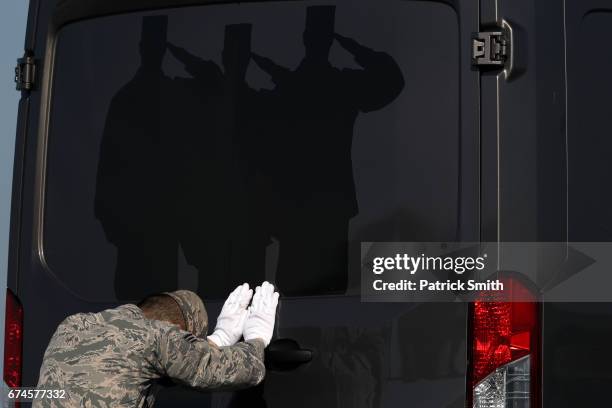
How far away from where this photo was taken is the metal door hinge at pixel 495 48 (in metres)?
4.27

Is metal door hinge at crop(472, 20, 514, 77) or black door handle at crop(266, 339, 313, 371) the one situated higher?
metal door hinge at crop(472, 20, 514, 77)

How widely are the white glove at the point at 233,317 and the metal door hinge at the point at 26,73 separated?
1240 millimetres

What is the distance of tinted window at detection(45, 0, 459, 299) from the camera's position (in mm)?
4387

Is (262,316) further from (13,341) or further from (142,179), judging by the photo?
(13,341)

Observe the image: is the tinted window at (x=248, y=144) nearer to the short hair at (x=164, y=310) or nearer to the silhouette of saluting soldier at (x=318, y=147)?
the silhouette of saluting soldier at (x=318, y=147)

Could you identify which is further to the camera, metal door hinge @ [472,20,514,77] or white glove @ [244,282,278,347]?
white glove @ [244,282,278,347]

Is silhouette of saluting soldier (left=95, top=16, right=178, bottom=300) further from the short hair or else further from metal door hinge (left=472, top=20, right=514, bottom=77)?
metal door hinge (left=472, top=20, right=514, bottom=77)

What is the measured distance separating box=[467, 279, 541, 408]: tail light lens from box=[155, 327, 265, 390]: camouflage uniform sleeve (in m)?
0.67

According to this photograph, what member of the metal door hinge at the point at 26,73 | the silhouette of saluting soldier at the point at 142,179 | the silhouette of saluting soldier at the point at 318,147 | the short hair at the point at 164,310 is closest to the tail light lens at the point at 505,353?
the silhouette of saluting soldier at the point at 318,147

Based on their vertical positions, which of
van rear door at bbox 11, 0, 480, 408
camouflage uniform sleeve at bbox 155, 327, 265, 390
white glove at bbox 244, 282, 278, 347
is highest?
van rear door at bbox 11, 0, 480, 408

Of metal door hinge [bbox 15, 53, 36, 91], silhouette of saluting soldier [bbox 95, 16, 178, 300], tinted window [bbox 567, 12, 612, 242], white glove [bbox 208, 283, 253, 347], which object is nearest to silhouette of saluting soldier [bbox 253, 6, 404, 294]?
white glove [bbox 208, 283, 253, 347]

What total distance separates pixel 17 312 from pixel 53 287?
0.19 meters

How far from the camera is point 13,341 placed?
5094 mm

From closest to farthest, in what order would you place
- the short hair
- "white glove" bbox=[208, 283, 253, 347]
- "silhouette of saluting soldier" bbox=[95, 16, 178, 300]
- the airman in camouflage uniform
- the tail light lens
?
the tail light lens → the airman in camouflage uniform → the short hair → "white glove" bbox=[208, 283, 253, 347] → "silhouette of saluting soldier" bbox=[95, 16, 178, 300]
